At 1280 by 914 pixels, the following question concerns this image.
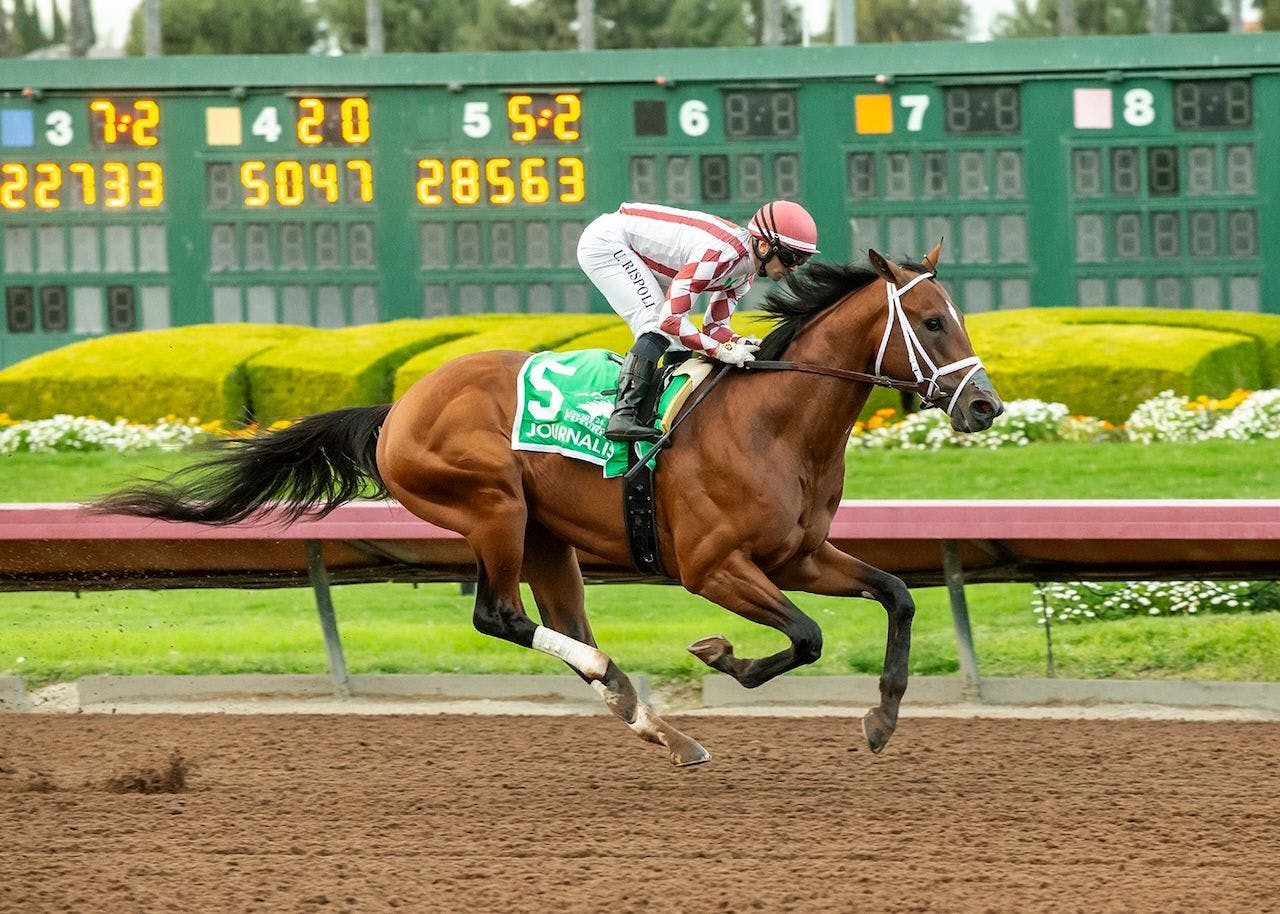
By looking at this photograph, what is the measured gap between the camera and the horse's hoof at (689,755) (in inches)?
199

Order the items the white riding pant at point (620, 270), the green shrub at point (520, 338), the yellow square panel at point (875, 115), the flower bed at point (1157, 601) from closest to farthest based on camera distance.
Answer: the white riding pant at point (620, 270) < the flower bed at point (1157, 601) < the green shrub at point (520, 338) < the yellow square panel at point (875, 115)

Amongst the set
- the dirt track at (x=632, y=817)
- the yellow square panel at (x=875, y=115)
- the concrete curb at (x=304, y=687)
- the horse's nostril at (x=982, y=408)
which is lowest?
the concrete curb at (x=304, y=687)

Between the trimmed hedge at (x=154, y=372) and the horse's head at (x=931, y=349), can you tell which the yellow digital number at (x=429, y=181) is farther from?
the horse's head at (x=931, y=349)

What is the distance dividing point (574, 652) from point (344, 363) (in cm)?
789

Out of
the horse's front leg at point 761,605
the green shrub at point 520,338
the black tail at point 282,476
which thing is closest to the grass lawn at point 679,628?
the black tail at point 282,476

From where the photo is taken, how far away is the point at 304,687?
23.2ft

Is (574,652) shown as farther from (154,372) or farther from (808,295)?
(154,372)

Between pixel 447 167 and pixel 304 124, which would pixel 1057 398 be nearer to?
pixel 447 167

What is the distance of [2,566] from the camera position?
7.10 metres

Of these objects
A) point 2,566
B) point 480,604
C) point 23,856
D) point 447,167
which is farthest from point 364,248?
point 23,856

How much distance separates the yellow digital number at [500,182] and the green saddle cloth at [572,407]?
297 inches

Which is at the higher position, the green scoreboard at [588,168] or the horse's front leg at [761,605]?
the green scoreboard at [588,168]

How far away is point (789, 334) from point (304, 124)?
8515mm

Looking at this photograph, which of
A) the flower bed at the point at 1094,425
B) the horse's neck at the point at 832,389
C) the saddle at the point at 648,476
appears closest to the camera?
the horse's neck at the point at 832,389
